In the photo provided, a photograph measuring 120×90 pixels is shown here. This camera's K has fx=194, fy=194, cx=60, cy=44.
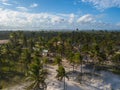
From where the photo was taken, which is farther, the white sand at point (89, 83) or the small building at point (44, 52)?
the small building at point (44, 52)

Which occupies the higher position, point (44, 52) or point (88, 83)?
point (44, 52)

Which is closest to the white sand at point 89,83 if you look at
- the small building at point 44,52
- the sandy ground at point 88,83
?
the sandy ground at point 88,83

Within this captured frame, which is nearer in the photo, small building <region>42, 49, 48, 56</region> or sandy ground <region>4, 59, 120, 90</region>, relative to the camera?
sandy ground <region>4, 59, 120, 90</region>

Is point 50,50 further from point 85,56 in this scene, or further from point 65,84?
point 65,84

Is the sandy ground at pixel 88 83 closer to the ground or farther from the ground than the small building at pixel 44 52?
closer to the ground

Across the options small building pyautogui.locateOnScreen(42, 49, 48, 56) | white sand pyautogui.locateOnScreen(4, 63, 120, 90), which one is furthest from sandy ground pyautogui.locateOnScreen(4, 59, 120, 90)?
small building pyautogui.locateOnScreen(42, 49, 48, 56)

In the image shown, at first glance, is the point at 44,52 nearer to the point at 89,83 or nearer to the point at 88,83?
the point at 88,83

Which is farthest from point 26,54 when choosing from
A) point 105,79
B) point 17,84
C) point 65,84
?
point 105,79

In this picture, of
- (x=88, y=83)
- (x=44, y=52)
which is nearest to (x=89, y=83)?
(x=88, y=83)

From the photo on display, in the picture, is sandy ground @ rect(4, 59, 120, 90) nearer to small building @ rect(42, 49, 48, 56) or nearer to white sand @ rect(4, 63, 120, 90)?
white sand @ rect(4, 63, 120, 90)

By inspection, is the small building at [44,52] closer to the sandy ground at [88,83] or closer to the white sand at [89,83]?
the sandy ground at [88,83]
